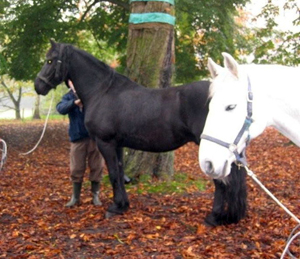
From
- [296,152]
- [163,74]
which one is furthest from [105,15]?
[163,74]

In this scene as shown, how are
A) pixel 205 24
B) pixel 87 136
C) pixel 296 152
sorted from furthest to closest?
pixel 205 24, pixel 296 152, pixel 87 136

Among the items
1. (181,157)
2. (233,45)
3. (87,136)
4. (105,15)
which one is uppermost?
(105,15)

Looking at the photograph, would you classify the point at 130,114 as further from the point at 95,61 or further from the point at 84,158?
the point at 84,158

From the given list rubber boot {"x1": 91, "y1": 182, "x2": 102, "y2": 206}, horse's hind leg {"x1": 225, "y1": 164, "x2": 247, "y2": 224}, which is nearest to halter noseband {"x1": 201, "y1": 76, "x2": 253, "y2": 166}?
horse's hind leg {"x1": 225, "y1": 164, "x2": 247, "y2": 224}

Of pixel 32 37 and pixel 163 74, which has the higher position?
pixel 32 37

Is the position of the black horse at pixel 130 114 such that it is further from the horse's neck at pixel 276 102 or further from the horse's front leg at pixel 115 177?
the horse's neck at pixel 276 102

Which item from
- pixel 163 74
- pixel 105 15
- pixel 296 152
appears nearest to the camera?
pixel 163 74

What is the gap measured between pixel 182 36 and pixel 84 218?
394 inches

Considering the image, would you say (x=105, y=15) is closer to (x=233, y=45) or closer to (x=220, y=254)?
(x=233, y=45)

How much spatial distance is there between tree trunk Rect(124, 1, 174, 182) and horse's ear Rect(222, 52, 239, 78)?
12.4 ft

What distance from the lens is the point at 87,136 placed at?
6.06 metres

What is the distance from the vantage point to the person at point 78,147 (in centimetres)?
591

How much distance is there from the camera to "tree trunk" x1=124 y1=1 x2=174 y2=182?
6703mm

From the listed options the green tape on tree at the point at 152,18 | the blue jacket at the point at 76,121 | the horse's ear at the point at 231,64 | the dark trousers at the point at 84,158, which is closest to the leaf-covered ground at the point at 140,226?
the dark trousers at the point at 84,158
